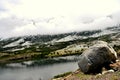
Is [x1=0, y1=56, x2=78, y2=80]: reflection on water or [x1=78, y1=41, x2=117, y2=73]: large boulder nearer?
[x1=78, y1=41, x2=117, y2=73]: large boulder

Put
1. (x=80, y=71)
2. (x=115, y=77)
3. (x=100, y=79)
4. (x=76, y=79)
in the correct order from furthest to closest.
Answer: (x=80, y=71) → (x=76, y=79) → (x=100, y=79) → (x=115, y=77)

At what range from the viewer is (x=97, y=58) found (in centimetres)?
3597

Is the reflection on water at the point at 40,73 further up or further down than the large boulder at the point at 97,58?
further down

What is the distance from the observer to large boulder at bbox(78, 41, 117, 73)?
36.0 m

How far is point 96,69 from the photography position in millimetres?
36531

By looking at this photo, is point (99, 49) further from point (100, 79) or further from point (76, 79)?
point (100, 79)

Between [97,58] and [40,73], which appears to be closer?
[97,58]

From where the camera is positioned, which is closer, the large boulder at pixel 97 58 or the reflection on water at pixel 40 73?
the large boulder at pixel 97 58

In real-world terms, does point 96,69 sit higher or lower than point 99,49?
lower

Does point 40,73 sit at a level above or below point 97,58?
below

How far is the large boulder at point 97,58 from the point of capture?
36000mm

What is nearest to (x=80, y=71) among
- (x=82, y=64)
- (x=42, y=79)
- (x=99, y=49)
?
(x=82, y=64)

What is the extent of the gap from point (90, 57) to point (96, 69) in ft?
6.19

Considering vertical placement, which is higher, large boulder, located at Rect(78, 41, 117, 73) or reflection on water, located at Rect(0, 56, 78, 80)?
large boulder, located at Rect(78, 41, 117, 73)
